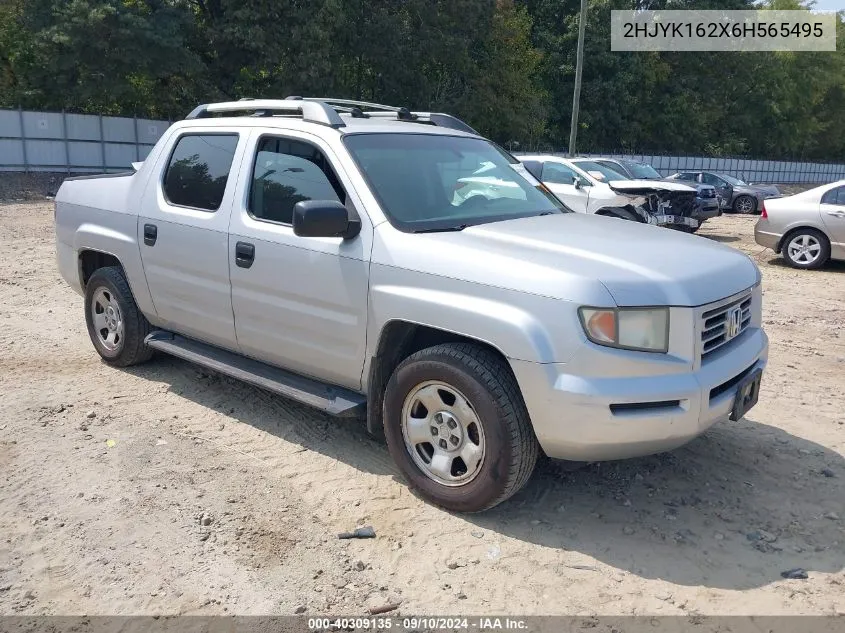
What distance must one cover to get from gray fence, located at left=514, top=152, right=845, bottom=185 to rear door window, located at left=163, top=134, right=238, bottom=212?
36186 millimetres

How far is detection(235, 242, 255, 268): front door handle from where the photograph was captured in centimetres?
435

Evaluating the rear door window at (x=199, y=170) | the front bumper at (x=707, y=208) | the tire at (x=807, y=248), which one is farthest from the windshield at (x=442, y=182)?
the front bumper at (x=707, y=208)

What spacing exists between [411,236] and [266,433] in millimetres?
1773

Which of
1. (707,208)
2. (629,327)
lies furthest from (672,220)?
(629,327)

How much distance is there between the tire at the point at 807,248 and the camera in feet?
37.7

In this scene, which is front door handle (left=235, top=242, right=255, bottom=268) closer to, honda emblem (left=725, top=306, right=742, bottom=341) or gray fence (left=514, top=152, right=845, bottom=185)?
honda emblem (left=725, top=306, right=742, bottom=341)

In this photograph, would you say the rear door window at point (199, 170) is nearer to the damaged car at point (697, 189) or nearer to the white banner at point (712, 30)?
the damaged car at point (697, 189)

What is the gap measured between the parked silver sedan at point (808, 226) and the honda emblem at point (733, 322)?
8980mm

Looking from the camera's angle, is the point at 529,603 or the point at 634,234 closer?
the point at 529,603

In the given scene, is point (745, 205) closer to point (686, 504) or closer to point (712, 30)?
point (686, 504)

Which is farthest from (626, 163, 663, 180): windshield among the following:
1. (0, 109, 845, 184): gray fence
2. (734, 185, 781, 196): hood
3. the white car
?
(0, 109, 845, 184): gray fence

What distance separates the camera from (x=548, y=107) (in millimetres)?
42906

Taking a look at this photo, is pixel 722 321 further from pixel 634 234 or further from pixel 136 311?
pixel 136 311

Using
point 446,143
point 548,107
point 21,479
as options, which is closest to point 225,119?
point 446,143
